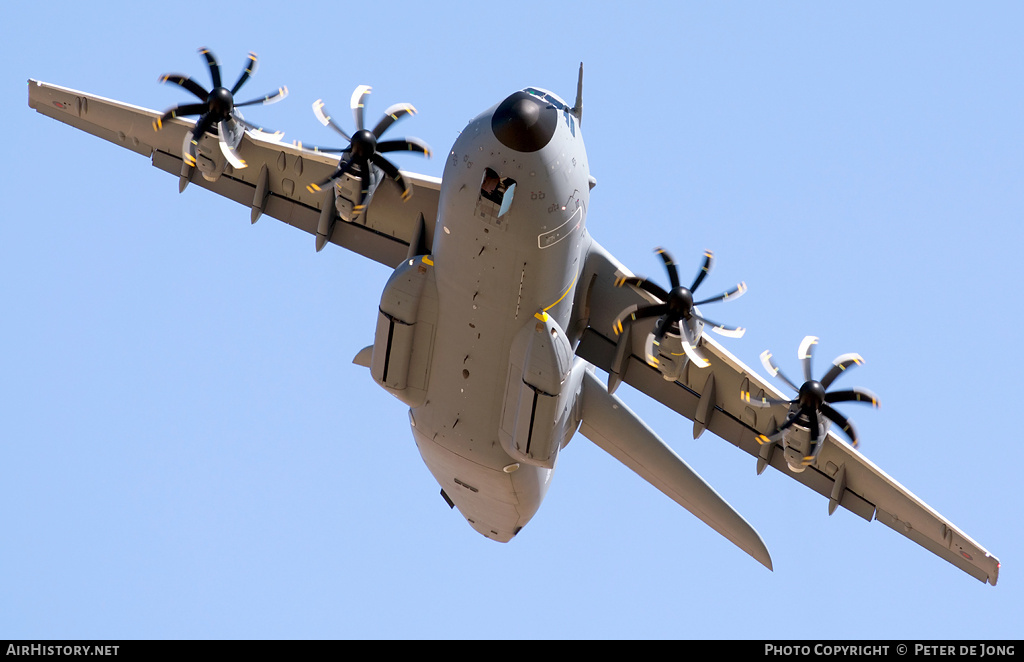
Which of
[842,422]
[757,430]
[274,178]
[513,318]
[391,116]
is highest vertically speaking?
[391,116]

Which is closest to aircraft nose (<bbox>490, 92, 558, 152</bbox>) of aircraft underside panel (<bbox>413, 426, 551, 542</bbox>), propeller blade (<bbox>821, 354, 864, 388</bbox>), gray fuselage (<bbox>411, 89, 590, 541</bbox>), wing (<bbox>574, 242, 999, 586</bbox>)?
gray fuselage (<bbox>411, 89, 590, 541</bbox>)

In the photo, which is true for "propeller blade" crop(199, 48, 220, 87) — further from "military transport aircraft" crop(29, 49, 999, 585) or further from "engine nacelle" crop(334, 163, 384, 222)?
"engine nacelle" crop(334, 163, 384, 222)

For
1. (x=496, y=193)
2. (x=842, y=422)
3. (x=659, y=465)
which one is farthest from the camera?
(x=659, y=465)

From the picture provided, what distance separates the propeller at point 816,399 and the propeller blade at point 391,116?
26.9 feet

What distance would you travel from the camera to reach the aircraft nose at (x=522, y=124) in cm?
2128

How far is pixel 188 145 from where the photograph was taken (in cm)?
2670

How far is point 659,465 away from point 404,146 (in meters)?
8.07

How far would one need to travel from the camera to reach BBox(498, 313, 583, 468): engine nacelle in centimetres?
2316

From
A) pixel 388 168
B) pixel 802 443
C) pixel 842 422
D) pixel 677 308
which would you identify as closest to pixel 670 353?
pixel 677 308

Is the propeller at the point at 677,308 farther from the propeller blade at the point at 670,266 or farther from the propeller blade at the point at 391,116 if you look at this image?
the propeller blade at the point at 391,116

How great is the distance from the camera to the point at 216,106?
25719 mm

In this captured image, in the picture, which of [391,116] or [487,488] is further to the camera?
[487,488]

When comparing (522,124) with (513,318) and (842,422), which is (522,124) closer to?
(513,318)

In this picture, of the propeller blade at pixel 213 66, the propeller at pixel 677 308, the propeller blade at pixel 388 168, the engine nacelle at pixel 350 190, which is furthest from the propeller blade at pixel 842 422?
the propeller blade at pixel 213 66
